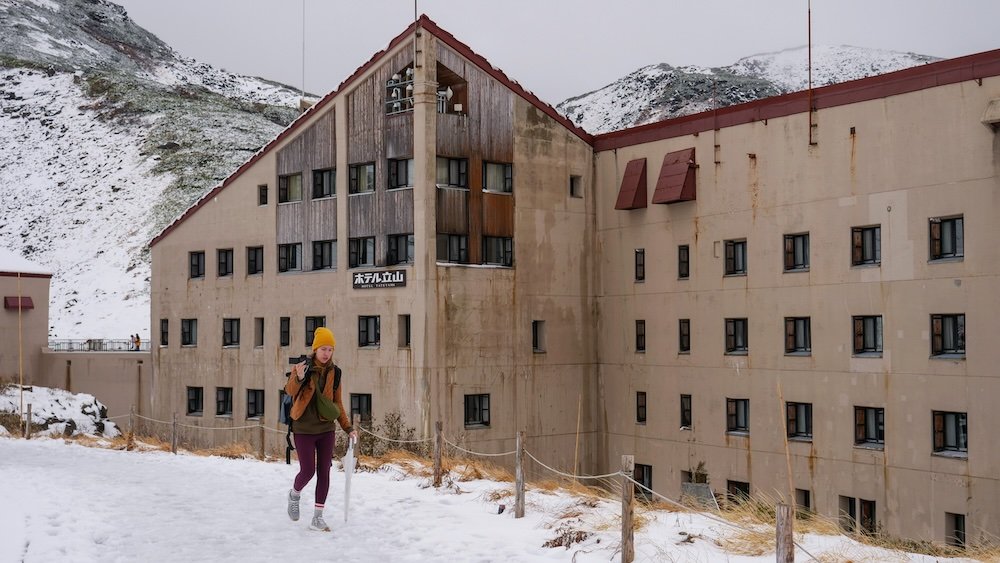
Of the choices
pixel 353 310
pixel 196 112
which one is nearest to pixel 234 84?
pixel 196 112

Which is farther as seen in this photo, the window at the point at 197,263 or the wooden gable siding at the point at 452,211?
the window at the point at 197,263

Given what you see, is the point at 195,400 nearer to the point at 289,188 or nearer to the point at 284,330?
the point at 284,330

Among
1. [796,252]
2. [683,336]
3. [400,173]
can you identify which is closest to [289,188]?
[400,173]

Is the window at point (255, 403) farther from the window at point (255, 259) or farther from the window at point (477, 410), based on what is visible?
the window at point (477, 410)

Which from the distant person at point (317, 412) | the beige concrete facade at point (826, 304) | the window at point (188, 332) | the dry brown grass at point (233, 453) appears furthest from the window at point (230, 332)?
the distant person at point (317, 412)

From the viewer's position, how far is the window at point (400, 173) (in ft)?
132

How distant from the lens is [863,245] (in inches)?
Answer: 1361

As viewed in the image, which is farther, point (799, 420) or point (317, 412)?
point (799, 420)

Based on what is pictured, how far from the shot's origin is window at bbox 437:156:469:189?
132 ft

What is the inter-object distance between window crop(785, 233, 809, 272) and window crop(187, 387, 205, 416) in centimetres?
2805

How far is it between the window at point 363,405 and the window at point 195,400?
1163cm

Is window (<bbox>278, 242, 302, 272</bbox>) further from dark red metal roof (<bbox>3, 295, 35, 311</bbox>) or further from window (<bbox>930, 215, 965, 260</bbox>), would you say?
window (<bbox>930, 215, 965, 260</bbox>)

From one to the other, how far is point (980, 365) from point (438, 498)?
20.3 metres

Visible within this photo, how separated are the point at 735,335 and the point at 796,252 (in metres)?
4.06
